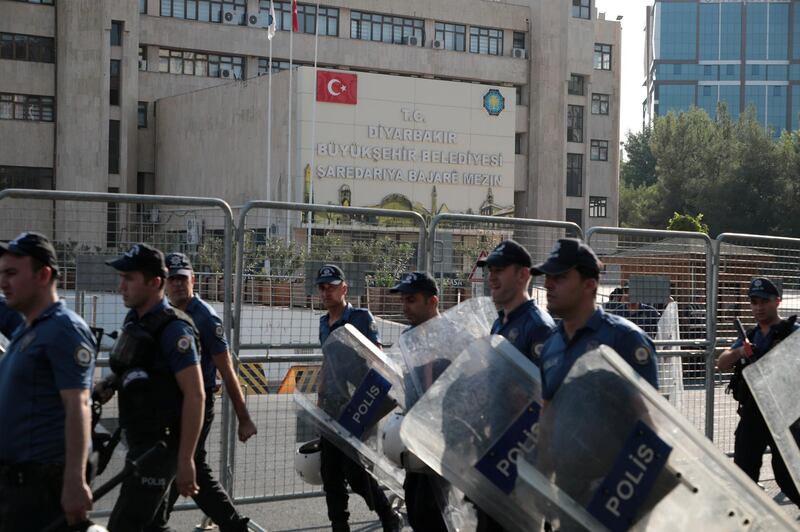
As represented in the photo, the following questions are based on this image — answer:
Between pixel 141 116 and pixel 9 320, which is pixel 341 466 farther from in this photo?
pixel 141 116

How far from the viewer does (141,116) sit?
196ft

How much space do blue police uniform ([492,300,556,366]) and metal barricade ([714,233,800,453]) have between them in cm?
455

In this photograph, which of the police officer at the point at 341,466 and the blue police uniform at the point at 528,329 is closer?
the blue police uniform at the point at 528,329

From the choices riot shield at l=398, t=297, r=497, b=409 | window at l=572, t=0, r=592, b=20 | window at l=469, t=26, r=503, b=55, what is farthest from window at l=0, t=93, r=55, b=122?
riot shield at l=398, t=297, r=497, b=409

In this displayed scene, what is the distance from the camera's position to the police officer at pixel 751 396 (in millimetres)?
8094

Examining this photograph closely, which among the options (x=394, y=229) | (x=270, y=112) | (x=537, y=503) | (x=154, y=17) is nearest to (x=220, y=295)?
(x=394, y=229)

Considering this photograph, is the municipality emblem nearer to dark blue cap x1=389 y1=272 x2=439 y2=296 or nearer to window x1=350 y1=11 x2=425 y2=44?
window x1=350 y1=11 x2=425 y2=44

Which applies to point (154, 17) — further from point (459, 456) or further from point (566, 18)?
point (459, 456)

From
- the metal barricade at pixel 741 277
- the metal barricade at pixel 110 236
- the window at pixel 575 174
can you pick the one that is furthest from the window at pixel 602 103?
the metal barricade at pixel 110 236

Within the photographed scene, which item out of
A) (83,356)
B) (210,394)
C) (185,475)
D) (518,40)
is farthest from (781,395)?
(518,40)

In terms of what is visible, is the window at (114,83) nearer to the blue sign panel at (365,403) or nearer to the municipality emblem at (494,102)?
the municipality emblem at (494,102)

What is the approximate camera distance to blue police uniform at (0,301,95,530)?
4656 millimetres

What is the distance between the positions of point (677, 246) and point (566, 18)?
58.0 meters

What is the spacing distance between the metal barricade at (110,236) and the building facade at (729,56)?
163410 mm
